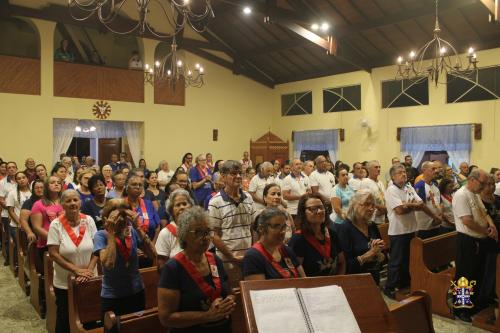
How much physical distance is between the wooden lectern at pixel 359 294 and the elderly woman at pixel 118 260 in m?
1.21

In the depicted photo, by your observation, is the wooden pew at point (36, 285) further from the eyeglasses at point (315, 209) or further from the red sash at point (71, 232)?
the eyeglasses at point (315, 209)

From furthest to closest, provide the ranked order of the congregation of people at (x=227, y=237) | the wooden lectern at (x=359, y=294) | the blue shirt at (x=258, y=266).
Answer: the blue shirt at (x=258, y=266) < the congregation of people at (x=227, y=237) < the wooden lectern at (x=359, y=294)

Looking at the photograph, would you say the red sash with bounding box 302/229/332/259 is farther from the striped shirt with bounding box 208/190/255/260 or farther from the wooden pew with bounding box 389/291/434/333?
the striped shirt with bounding box 208/190/255/260

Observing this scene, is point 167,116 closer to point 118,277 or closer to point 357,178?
point 357,178

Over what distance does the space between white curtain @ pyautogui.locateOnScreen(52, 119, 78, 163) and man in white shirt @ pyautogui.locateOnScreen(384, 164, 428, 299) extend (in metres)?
8.57

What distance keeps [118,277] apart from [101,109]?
356 inches

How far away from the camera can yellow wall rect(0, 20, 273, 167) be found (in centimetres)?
986

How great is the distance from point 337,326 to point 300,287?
19 cm

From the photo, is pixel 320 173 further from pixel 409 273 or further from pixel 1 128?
pixel 1 128

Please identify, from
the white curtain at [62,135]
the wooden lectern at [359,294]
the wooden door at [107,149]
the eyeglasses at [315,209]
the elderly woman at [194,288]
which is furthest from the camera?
the wooden door at [107,149]

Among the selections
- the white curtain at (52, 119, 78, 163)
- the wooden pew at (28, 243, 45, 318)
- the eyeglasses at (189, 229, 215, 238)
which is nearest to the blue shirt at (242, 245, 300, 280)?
the eyeglasses at (189, 229, 215, 238)

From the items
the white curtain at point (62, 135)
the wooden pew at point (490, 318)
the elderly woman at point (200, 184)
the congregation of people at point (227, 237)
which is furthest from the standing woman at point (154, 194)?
the white curtain at point (62, 135)

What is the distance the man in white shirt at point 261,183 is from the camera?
572cm

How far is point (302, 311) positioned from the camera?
5.02ft
